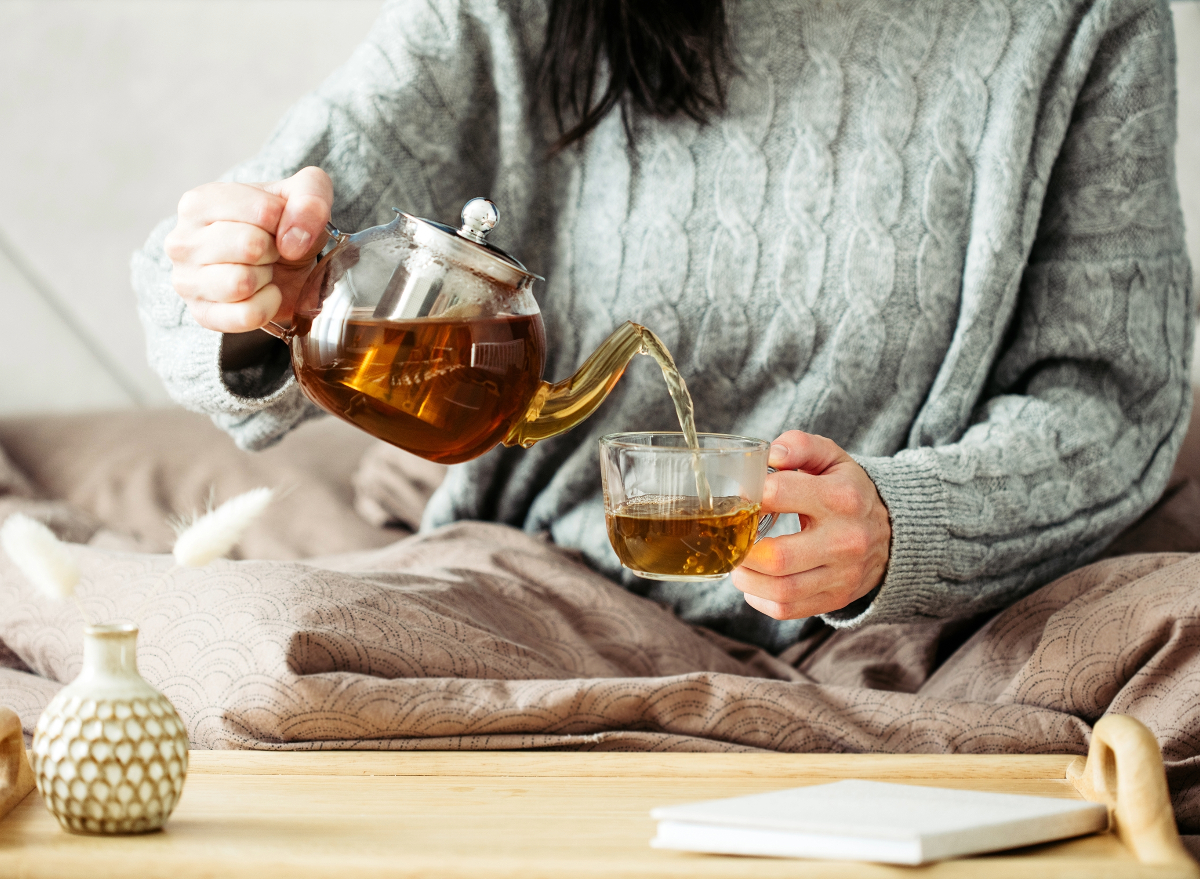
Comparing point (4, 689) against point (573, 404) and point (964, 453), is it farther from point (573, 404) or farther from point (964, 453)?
point (964, 453)

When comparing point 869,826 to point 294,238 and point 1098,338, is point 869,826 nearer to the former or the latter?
point 294,238

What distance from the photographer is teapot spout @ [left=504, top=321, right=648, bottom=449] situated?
70cm

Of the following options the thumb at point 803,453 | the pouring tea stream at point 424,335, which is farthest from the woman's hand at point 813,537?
the pouring tea stream at point 424,335

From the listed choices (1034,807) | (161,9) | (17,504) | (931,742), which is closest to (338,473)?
(17,504)

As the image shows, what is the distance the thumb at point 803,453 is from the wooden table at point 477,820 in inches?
8.0

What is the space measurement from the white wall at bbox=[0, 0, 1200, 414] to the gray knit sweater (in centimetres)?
84

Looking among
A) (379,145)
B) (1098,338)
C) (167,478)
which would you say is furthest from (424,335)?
(167,478)

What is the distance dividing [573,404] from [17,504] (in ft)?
3.17

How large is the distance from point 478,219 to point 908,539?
45 cm

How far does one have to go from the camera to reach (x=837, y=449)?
0.82 m

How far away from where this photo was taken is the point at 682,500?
655 mm

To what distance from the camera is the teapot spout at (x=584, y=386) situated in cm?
70

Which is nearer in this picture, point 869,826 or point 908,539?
point 869,826

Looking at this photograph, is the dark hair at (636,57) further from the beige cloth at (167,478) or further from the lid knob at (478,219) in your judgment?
the beige cloth at (167,478)
